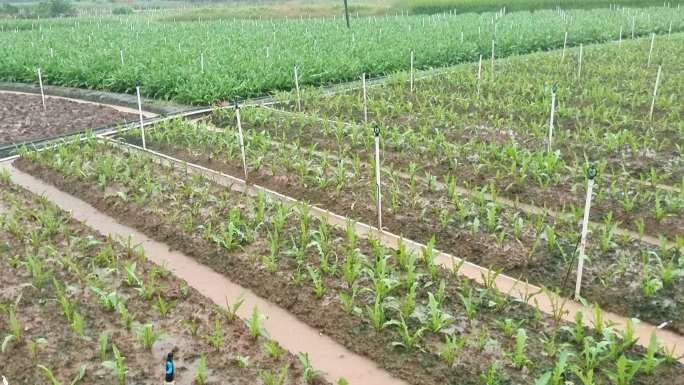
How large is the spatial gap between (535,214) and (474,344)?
2324mm

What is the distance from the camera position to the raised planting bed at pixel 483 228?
4785 millimetres

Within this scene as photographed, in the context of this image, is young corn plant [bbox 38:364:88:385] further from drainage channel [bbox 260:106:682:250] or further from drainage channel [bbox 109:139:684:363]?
drainage channel [bbox 260:106:682:250]

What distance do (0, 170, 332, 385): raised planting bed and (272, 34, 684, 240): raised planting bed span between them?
3.48 meters

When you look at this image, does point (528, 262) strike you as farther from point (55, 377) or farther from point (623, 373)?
point (55, 377)

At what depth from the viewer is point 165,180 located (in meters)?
7.35

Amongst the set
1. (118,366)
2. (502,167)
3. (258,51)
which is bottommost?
(118,366)

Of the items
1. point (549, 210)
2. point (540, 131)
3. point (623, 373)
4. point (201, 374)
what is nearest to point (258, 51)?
point (540, 131)

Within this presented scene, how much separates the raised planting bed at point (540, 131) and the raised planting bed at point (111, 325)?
3483 mm

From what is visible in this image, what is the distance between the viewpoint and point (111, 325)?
178 inches

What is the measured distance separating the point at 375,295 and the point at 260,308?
Result: 0.91m

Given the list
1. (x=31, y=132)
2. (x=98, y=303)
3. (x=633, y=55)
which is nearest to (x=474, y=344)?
(x=98, y=303)

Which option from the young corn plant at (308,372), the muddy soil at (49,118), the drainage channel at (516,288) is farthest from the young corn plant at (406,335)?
the muddy soil at (49,118)

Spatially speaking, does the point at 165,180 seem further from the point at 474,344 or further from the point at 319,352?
the point at 474,344

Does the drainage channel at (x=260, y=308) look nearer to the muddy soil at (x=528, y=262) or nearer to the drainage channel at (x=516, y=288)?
the drainage channel at (x=516, y=288)
